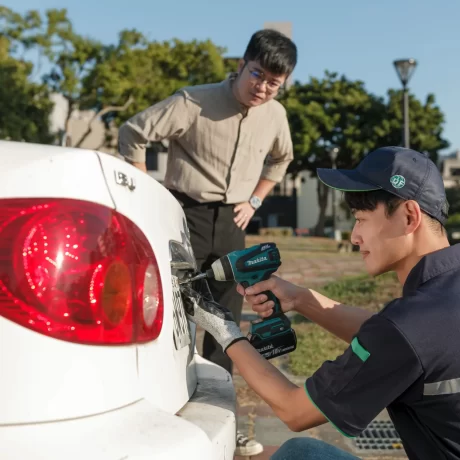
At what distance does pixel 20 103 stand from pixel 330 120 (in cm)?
1941

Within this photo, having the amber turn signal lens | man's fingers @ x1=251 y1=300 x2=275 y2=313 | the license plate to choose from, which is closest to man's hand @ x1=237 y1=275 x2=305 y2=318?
man's fingers @ x1=251 y1=300 x2=275 y2=313

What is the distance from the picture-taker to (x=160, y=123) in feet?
11.1

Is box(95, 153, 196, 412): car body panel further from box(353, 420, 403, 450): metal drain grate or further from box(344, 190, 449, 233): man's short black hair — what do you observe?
box(353, 420, 403, 450): metal drain grate

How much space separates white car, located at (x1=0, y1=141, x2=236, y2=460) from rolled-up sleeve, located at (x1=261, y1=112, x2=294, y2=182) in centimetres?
235

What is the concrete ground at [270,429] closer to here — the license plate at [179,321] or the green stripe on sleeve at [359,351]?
the license plate at [179,321]

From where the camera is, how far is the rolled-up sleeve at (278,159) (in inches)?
153

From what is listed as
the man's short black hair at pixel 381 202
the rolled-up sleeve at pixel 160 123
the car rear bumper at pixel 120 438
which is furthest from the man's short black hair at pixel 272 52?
the car rear bumper at pixel 120 438

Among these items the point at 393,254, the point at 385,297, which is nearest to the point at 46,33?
the point at 385,297

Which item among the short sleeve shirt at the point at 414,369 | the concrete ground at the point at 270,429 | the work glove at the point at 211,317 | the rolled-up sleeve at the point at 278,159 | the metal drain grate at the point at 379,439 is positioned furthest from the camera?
the rolled-up sleeve at the point at 278,159

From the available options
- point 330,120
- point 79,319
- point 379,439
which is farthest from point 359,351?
point 330,120

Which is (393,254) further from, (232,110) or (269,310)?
(232,110)

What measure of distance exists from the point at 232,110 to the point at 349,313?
1496mm

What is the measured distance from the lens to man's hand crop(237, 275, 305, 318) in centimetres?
223

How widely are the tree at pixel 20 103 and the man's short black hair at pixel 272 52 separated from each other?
2364 centimetres
